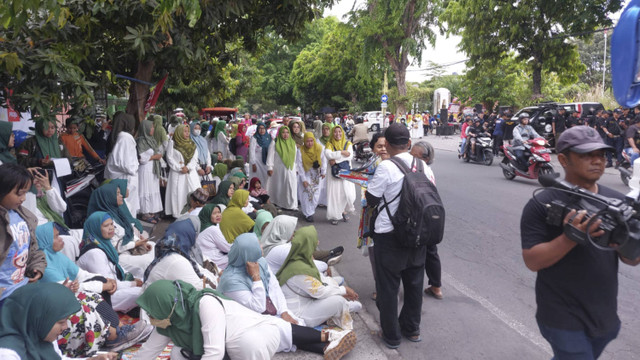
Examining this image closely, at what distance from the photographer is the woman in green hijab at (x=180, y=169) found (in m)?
7.60

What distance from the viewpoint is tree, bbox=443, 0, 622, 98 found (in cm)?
1661

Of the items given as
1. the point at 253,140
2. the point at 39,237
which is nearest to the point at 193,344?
the point at 39,237

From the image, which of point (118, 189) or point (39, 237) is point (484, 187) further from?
point (39, 237)

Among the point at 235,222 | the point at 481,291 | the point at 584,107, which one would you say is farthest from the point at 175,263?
the point at 584,107

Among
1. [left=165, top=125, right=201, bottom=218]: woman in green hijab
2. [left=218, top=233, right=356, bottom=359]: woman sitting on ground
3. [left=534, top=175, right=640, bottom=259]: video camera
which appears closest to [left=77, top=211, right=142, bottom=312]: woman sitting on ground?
[left=218, top=233, right=356, bottom=359]: woman sitting on ground

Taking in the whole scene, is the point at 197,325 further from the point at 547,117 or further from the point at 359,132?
the point at 547,117

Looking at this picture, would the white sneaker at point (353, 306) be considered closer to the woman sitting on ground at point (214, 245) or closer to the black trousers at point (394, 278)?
the black trousers at point (394, 278)

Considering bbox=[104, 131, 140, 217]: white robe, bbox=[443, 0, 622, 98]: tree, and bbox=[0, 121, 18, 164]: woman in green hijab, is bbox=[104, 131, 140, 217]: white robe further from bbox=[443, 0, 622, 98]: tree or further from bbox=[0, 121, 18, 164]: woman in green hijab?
bbox=[443, 0, 622, 98]: tree

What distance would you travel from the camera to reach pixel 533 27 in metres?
18.4

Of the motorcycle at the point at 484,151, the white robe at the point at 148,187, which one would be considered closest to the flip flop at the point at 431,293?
the white robe at the point at 148,187

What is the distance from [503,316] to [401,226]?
1587 mm

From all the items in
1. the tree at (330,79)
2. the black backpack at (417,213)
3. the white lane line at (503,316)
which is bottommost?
the white lane line at (503,316)

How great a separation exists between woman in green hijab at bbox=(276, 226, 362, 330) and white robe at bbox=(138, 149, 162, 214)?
4377 millimetres

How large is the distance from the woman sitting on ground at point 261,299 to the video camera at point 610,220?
2.09 meters
